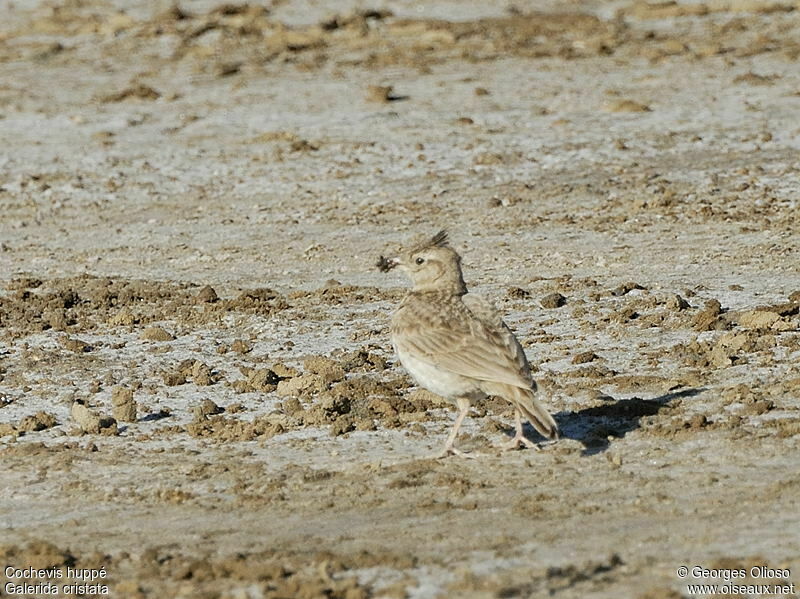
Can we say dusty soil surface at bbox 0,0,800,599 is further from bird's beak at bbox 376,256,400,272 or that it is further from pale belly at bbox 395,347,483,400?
A: bird's beak at bbox 376,256,400,272

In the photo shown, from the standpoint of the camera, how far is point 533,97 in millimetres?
17781

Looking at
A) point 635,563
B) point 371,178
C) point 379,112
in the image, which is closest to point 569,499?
point 635,563

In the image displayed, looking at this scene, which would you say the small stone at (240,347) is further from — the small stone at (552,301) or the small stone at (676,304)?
the small stone at (676,304)

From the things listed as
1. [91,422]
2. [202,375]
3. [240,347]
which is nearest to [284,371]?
[202,375]

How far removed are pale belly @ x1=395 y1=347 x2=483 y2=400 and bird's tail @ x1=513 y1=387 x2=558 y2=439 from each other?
0.31 metres

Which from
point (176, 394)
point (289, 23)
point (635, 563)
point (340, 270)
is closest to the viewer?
point (635, 563)

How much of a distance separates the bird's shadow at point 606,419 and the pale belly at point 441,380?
0.65 m

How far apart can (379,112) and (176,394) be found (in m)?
8.36

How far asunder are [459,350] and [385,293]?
12.2ft

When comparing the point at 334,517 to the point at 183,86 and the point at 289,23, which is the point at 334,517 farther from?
Answer: the point at 289,23

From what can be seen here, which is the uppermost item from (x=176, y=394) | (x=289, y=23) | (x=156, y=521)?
(x=156, y=521)

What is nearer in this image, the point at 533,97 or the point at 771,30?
the point at 533,97

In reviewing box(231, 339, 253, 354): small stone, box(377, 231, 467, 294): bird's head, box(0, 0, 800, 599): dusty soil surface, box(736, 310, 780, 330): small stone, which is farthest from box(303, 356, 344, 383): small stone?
box(736, 310, 780, 330): small stone

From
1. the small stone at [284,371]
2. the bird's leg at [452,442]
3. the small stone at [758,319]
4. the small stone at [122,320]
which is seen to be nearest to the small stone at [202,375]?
the small stone at [284,371]
